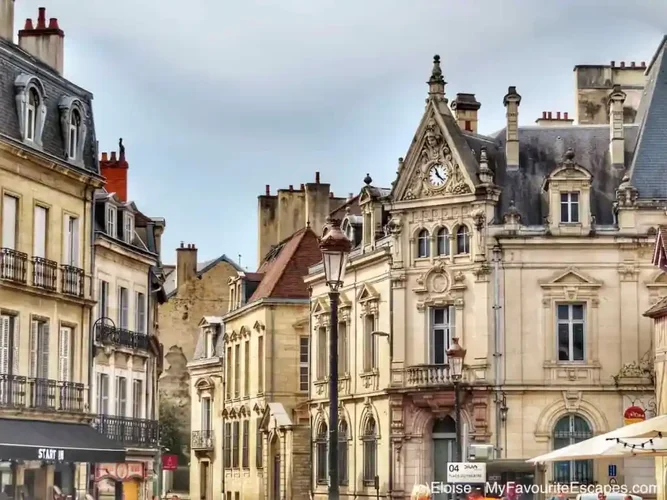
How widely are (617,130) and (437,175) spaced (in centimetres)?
571

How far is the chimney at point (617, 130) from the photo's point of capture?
54.2 m

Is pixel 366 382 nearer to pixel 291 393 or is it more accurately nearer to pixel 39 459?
pixel 291 393

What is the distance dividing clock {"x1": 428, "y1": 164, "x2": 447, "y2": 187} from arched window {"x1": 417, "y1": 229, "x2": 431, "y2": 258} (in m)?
1.55

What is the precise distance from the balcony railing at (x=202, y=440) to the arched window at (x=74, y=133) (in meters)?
34.6

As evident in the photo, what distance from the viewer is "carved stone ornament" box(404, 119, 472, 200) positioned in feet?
177

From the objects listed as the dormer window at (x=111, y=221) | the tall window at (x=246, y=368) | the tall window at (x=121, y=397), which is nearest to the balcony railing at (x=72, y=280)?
the dormer window at (x=111, y=221)

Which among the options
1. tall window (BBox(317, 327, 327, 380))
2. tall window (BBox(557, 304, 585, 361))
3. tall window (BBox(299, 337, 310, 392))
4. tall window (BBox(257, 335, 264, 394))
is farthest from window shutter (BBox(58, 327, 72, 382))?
tall window (BBox(299, 337, 310, 392))

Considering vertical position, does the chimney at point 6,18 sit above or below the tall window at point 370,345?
above

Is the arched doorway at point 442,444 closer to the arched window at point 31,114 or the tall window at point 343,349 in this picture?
the tall window at point 343,349

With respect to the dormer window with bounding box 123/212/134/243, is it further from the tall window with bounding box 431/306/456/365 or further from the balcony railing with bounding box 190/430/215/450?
the balcony railing with bounding box 190/430/215/450

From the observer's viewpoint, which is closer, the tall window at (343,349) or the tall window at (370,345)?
the tall window at (370,345)

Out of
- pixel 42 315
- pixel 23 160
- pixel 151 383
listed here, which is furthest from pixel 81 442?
pixel 151 383

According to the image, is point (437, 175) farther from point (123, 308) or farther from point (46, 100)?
point (46, 100)

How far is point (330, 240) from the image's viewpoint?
24.6m
